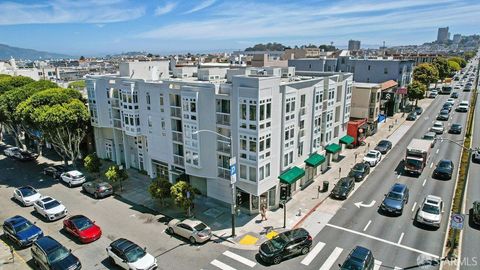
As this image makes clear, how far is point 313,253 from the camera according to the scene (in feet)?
78.1

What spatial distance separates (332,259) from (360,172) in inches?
691

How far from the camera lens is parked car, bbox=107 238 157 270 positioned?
70.0ft

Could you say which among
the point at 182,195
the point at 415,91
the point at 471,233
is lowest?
the point at 471,233

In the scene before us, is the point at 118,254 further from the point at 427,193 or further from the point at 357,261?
the point at 427,193

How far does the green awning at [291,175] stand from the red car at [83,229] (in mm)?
17916

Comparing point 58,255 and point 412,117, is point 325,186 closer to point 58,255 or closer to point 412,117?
point 58,255

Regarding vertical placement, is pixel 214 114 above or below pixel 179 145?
above

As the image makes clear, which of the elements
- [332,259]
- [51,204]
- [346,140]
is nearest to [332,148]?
[346,140]

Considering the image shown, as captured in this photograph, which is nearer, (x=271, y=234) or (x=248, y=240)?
(x=248, y=240)

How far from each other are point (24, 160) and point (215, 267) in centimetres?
4121

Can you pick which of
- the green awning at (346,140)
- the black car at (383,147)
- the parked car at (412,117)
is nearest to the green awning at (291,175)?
the green awning at (346,140)

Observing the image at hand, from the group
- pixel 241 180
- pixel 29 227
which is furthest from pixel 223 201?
pixel 29 227

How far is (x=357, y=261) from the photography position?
20188mm

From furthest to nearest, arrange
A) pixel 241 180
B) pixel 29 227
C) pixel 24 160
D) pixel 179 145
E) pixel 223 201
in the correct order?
pixel 24 160
pixel 179 145
pixel 223 201
pixel 241 180
pixel 29 227
